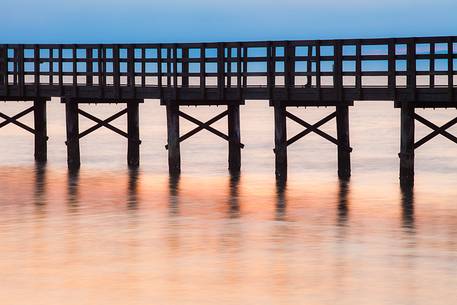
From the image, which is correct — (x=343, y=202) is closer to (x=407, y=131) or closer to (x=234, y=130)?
(x=407, y=131)

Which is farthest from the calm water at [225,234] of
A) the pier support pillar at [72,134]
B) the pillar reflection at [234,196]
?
the pier support pillar at [72,134]

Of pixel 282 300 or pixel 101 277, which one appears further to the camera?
pixel 101 277

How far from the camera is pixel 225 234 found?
74.0ft

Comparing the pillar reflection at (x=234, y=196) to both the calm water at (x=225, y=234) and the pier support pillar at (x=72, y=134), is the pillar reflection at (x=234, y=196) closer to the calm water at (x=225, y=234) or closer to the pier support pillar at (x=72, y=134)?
the calm water at (x=225, y=234)

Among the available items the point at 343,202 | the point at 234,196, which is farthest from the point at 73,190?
the point at 343,202

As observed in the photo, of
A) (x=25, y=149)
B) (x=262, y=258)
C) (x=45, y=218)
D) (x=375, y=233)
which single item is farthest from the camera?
(x=25, y=149)

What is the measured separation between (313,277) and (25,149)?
99.8 ft

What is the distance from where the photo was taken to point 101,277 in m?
17.9

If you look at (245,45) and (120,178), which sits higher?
(245,45)

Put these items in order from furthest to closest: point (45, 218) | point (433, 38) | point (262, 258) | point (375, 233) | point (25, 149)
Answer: point (25, 149) < point (433, 38) < point (45, 218) < point (375, 233) < point (262, 258)

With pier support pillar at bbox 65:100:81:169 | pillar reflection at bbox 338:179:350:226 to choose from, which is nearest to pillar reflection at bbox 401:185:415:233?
pillar reflection at bbox 338:179:350:226

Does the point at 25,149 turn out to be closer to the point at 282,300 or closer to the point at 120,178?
the point at 120,178

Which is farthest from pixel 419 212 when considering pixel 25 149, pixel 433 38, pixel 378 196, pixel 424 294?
pixel 25 149

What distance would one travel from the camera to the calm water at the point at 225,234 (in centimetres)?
1706
